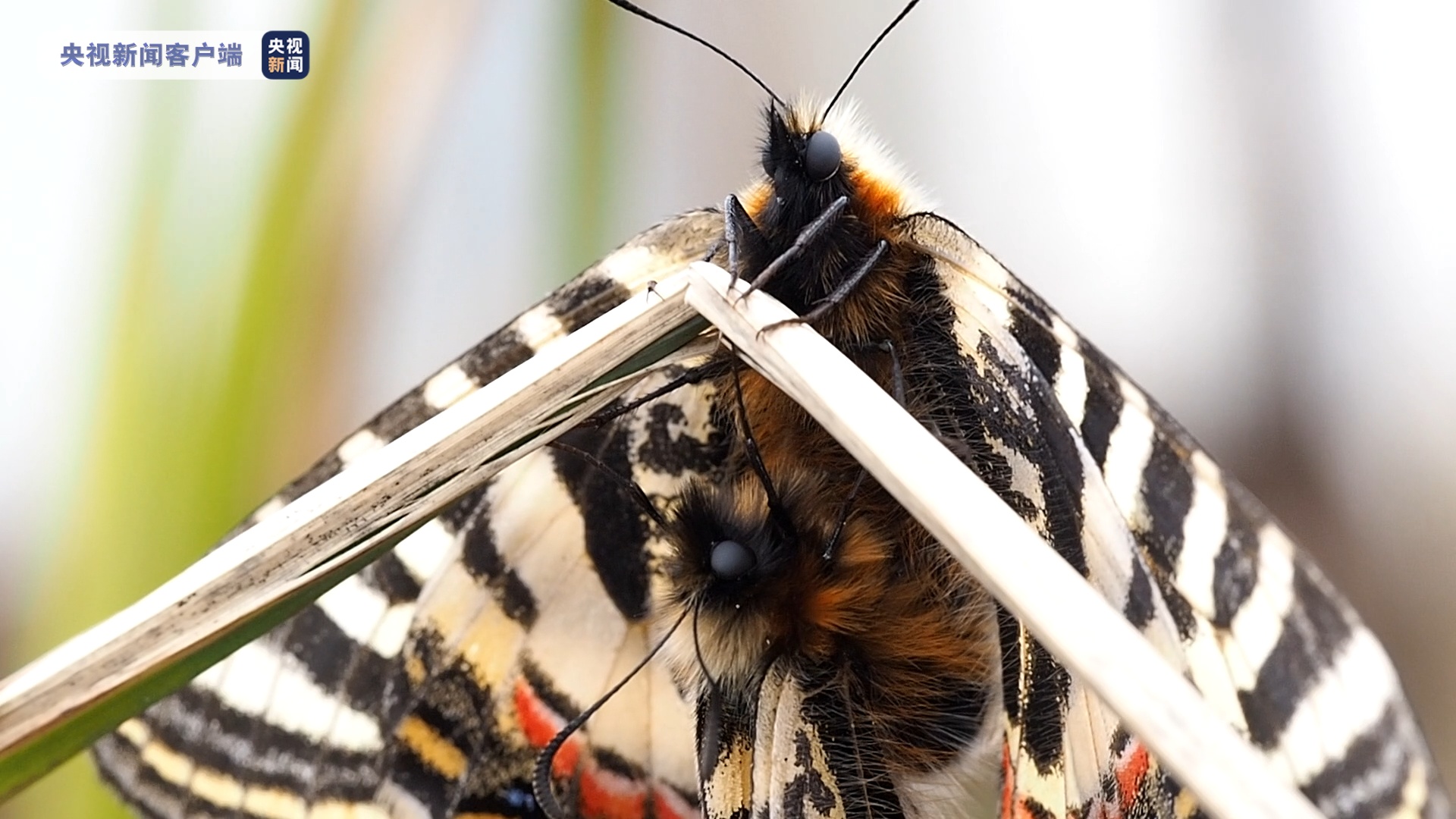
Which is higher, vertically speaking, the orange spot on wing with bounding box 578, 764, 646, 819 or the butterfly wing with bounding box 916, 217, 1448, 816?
the orange spot on wing with bounding box 578, 764, 646, 819

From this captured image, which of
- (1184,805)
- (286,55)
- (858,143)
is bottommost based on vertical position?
Result: (1184,805)

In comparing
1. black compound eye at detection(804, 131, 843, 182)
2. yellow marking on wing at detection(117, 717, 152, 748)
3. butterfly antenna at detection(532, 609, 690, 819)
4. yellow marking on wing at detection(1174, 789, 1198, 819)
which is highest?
yellow marking on wing at detection(117, 717, 152, 748)

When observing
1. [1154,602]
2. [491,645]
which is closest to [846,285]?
[1154,602]

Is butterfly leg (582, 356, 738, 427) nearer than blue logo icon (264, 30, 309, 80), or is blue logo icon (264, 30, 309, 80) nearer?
butterfly leg (582, 356, 738, 427)

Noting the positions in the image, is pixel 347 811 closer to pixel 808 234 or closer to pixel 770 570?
pixel 770 570

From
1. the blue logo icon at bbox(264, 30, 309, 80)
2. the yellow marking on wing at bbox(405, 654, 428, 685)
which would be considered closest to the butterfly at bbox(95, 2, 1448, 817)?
the yellow marking on wing at bbox(405, 654, 428, 685)

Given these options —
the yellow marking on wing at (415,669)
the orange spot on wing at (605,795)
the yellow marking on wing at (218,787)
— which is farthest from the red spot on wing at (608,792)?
the yellow marking on wing at (218,787)

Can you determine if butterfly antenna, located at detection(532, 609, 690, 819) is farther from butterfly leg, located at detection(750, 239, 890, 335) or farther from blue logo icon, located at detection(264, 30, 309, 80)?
blue logo icon, located at detection(264, 30, 309, 80)
